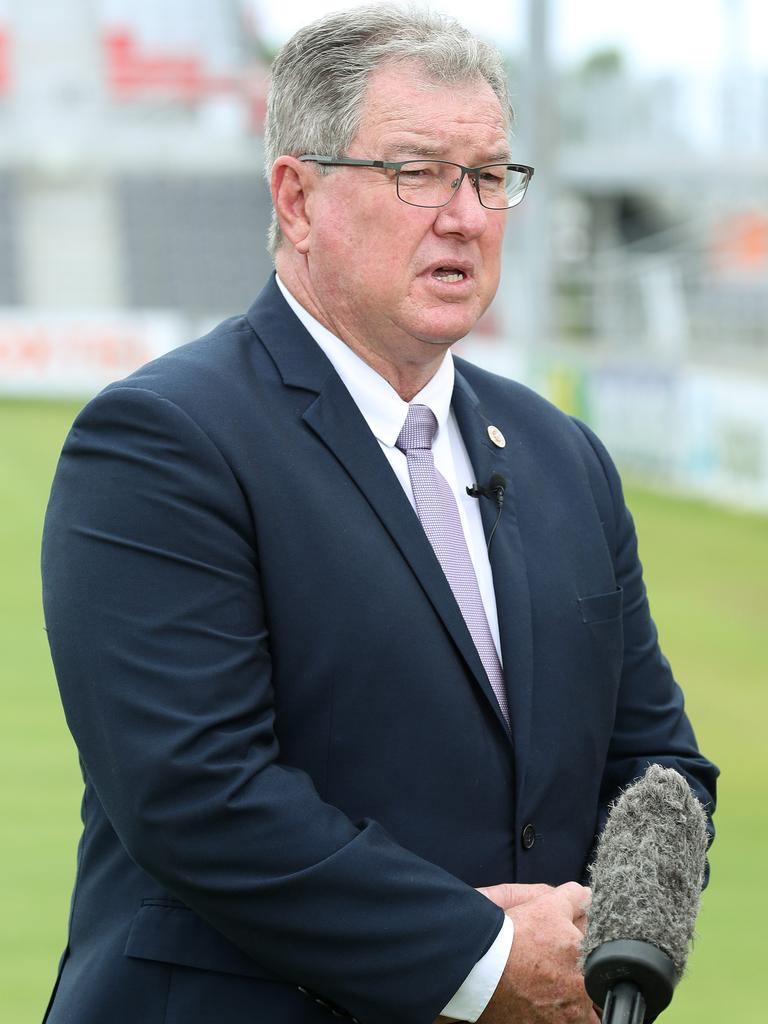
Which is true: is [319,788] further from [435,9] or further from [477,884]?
[435,9]

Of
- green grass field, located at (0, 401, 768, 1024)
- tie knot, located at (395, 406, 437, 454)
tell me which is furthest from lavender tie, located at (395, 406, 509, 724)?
green grass field, located at (0, 401, 768, 1024)

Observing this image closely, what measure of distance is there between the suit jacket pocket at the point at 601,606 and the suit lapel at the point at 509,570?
10cm

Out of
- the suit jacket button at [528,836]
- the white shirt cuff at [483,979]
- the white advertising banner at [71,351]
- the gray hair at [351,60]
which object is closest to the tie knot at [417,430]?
the gray hair at [351,60]

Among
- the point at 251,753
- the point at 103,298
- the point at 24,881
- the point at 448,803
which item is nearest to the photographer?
the point at 251,753

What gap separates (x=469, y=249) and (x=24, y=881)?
12.9 ft

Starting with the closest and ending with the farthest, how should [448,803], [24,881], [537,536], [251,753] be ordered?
1. [251,753]
2. [448,803]
3. [537,536]
4. [24,881]

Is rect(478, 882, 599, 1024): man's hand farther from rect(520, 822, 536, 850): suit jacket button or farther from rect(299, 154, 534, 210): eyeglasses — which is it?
rect(299, 154, 534, 210): eyeglasses

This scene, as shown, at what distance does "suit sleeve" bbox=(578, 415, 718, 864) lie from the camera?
2.23 m

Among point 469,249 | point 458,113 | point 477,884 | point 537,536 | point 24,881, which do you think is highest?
point 458,113

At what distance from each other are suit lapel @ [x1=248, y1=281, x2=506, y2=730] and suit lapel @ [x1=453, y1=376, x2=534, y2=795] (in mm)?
43

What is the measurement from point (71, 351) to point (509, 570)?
2089cm

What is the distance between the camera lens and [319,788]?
6.23ft

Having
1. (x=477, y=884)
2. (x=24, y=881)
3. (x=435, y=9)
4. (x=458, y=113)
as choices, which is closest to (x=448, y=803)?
(x=477, y=884)

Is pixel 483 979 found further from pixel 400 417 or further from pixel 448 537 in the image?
pixel 400 417
